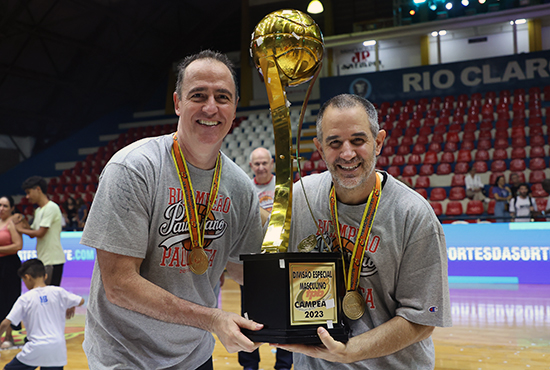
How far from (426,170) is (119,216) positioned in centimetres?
1057

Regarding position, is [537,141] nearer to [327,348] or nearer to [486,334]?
[486,334]

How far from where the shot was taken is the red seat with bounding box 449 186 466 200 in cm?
1030

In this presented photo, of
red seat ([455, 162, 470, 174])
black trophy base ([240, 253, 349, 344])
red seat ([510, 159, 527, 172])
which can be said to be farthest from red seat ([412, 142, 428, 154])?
black trophy base ([240, 253, 349, 344])

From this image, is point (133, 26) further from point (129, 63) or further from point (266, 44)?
point (266, 44)

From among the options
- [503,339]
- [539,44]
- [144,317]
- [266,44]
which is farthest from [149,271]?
[539,44]

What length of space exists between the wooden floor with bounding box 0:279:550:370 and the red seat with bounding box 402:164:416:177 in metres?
4.73

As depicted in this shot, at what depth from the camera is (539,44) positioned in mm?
13898

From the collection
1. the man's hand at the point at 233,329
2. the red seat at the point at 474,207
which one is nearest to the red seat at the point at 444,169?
the red seat at the point at 474,207

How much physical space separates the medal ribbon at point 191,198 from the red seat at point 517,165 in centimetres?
1033

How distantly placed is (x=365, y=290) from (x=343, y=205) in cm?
29

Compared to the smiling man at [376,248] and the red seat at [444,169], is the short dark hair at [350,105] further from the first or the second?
the red seat at [444,169]

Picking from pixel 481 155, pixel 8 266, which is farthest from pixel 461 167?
pixel 8 266

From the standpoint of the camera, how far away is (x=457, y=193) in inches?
408

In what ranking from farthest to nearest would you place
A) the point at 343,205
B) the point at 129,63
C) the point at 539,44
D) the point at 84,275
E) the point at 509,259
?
the point at 129,63
the point at 539,44
the point at 84,275
the point at 509,259
the point at 343,205
